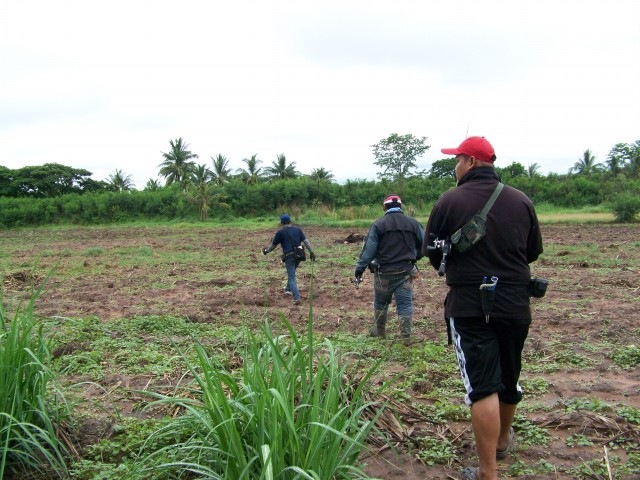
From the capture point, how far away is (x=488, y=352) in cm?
287

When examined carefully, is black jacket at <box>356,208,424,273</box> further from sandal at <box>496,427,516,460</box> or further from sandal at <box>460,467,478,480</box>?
sandal at <box>460,467,478,480</box>

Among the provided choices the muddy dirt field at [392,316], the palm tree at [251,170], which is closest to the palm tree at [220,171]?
the palm tree at [251,170]

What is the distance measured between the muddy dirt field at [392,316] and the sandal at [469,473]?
10cm

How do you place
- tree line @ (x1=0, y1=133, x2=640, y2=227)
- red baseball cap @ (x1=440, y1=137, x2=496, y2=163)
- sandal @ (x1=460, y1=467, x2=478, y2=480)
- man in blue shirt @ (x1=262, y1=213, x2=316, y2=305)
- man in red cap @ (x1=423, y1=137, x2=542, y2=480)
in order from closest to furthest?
1. man in red cap @ (x1=423, y1=137, x2=542, y2=480)
2. sandal @ (x1=460, y1=467, x2=478, y2=480)
3. red baseball cap @ (x1=440, y1=137, x2=496, y2=163)
4. man in blue shirt @ (x1=262, y1=213, x2=316, y2=305)
5. tree line @ (x1=0, y1=133, x2=640, y2=227)

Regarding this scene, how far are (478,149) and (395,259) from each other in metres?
3.22

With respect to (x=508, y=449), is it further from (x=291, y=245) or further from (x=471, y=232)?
(x=291, y=245)

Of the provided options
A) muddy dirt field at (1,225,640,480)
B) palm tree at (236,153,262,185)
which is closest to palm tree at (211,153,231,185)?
palm tree at (236,153,262,185)

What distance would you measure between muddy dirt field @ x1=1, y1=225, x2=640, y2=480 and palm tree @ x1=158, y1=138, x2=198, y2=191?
33.5 meters

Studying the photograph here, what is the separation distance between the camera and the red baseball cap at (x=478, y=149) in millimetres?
3072

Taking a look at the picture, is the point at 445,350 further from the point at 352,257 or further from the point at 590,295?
the point at 352,257

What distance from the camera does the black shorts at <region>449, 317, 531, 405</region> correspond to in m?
2.84

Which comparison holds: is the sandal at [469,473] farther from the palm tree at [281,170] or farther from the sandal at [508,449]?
the palm tree at [281,170]

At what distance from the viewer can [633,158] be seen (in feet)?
160

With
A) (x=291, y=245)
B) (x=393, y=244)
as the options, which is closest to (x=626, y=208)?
(x=291, y=245)
